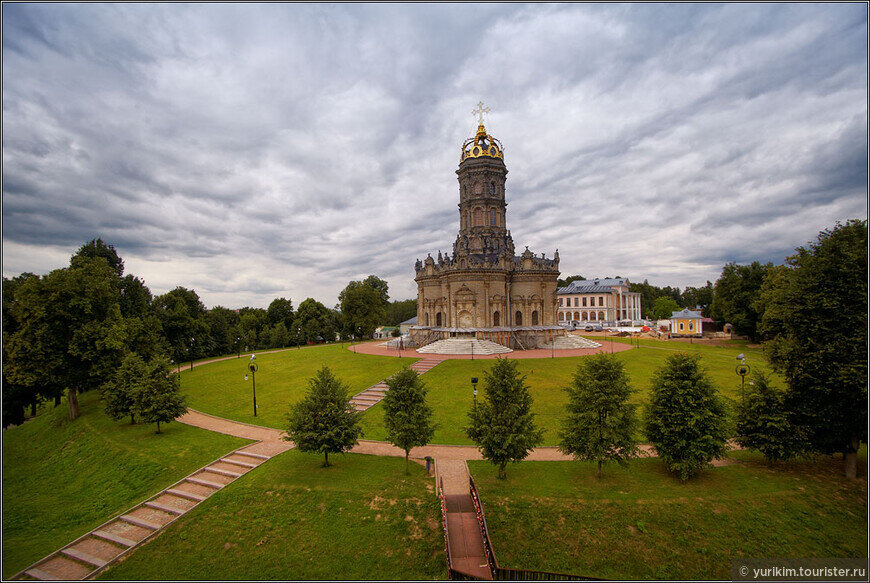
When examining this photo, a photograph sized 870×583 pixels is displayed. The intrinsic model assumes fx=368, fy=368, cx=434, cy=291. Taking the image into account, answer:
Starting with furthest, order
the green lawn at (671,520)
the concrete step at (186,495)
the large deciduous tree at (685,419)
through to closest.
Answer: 1. the concrete step at (186,495)
2. the large deciduous tree at (685,419)
3. the green lawn at (671,520)

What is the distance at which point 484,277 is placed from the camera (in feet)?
147

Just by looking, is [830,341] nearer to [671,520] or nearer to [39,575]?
[671,520]

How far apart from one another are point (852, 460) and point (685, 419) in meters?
6.59

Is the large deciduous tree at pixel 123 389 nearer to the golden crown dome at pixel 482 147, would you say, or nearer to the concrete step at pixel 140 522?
the concrete step at pixel 140 522

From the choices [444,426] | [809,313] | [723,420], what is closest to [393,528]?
[444,426]

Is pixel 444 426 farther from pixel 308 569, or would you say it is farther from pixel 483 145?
pixel 483 145

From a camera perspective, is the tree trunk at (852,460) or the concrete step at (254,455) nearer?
the tree trunk at (852,460)

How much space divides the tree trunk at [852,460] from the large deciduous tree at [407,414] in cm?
1564

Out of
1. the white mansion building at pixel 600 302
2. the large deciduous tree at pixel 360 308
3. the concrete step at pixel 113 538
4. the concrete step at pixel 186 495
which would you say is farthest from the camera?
the white mansion building at pixel 600 302

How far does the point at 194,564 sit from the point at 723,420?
1858 cm

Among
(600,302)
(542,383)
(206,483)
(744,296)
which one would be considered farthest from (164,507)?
(600,302)

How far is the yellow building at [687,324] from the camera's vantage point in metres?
57.9

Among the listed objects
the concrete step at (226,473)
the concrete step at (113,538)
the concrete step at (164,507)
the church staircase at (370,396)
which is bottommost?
the concrete step at (113,538)

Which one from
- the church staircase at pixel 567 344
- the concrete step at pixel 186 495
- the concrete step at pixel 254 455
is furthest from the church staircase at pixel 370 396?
the church staircase at pixel 567 344
